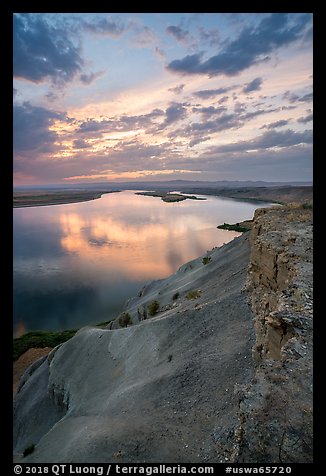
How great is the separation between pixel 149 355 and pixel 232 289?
608 cm

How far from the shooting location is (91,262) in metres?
50.4

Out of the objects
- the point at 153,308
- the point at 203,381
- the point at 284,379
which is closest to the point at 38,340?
the point at 153,308

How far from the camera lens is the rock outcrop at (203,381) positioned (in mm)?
4789

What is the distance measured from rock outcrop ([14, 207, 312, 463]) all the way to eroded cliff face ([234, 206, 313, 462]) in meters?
0.02

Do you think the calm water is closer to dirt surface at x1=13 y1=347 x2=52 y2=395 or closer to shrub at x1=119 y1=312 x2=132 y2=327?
dirt surface at x1=13 y1=347 x2=52 y2=395

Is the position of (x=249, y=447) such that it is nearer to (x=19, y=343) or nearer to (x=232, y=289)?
(x=232, y=289)

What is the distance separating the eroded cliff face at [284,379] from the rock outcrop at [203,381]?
2 centimetres

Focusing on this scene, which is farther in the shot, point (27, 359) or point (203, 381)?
point (27, 359)

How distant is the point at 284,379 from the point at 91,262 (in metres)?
48.0

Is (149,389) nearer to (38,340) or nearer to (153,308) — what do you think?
(153,308)

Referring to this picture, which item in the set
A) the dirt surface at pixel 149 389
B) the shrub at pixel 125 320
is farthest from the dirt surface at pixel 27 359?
the shrub at pixel 125 320

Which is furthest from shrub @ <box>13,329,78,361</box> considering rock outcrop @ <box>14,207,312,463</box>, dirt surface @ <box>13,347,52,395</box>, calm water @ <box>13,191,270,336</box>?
rock outcrop @ <box>14,207,312,463</box>

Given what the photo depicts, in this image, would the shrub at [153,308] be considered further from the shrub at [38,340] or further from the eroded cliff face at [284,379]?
the eroded cliff face at [284,379]
